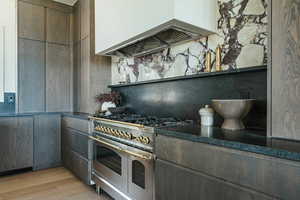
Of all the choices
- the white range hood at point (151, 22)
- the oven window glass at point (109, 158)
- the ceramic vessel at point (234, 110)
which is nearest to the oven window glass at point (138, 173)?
the oven window glass at point (109, 158)

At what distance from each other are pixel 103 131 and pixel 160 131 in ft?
3.05

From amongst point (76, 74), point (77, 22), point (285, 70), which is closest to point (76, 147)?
point (76, 74)

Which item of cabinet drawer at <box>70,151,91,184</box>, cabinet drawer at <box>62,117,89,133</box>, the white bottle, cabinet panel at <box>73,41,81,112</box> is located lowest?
cabinet drawer at <box>70,151,91,184</box>

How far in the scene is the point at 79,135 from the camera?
252 cm

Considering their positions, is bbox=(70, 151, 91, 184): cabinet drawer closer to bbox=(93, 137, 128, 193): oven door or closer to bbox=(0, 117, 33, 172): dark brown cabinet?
bbox=(93, 137, 128, 193): oven door

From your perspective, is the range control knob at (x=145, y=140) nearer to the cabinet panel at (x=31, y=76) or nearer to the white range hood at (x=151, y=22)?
the white range hood at (x=151, y=22)

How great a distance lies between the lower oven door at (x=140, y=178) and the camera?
144 cm

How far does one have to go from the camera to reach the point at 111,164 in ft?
6.38

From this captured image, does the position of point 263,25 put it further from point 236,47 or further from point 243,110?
point 243,110

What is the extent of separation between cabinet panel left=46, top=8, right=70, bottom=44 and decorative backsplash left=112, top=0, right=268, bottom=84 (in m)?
2.14

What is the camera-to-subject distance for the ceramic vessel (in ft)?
Result: 4.10

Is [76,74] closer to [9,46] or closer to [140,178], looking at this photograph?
[9,46]

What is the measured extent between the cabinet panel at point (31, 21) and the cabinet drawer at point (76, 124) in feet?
4.90

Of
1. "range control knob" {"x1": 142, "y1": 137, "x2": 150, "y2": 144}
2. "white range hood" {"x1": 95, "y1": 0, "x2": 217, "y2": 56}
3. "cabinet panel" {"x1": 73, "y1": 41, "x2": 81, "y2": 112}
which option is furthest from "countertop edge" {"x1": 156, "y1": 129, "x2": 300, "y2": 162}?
"cabinet panel" {"x1": 73, "y1": 41, "x2": 81, "y2": 112}
